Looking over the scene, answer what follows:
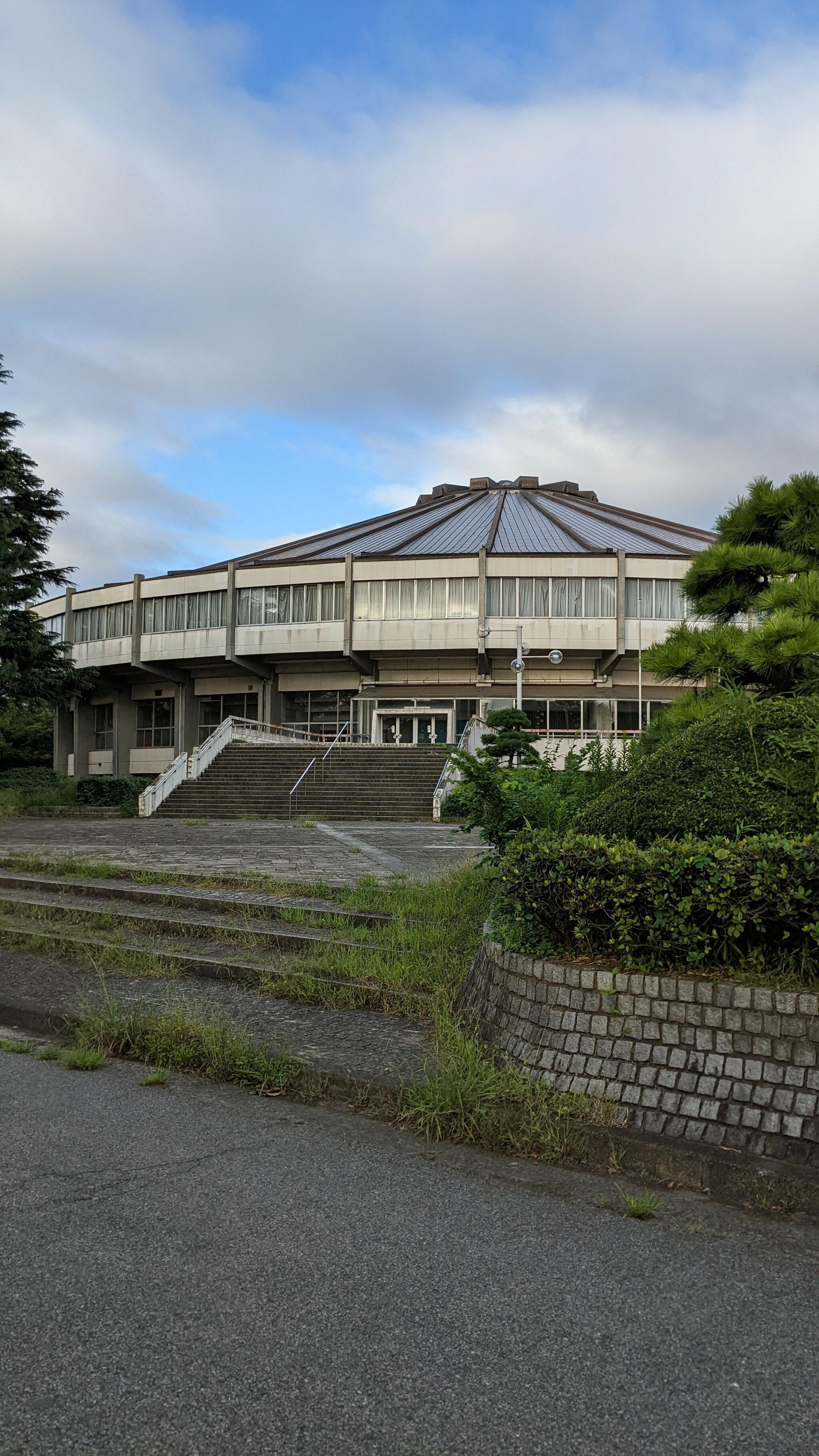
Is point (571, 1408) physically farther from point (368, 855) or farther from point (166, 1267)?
point (368, 855)

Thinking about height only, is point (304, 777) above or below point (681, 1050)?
above

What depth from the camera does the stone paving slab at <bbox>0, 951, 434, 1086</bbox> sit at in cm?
525

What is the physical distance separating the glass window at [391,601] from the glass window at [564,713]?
8372 mm

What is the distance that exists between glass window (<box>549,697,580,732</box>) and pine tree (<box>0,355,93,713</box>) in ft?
75.1

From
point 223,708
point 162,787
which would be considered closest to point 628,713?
point 223,708

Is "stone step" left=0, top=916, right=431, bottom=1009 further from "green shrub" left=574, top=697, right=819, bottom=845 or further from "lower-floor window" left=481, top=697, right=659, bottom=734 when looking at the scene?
"lower-floor window" left=481, top=697, right=659, bottom=734

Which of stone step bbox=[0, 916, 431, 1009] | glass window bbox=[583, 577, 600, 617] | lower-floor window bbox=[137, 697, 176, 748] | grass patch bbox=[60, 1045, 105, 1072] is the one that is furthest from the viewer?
lower-floor window bbox=[137, 697, 176, 748]

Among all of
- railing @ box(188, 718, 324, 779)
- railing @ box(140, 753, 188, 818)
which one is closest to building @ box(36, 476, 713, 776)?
railing @ box(188, 718, 324, 779)

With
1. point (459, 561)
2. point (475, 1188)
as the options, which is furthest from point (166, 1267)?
point (459, 561)

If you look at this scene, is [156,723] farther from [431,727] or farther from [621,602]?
[621,602]

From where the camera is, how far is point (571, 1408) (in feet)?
7.91

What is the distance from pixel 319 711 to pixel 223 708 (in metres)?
5.52

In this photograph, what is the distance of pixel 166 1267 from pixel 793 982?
2.75 m

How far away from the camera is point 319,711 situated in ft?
162
